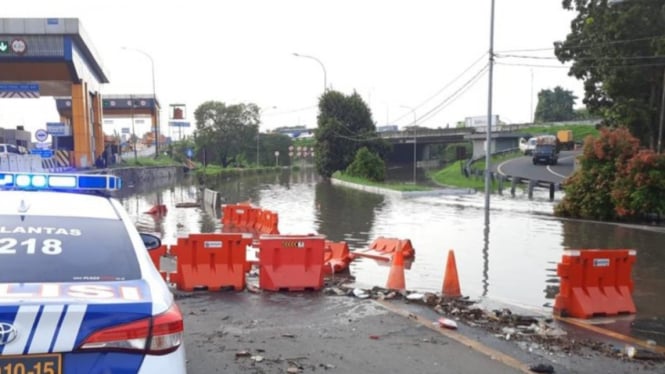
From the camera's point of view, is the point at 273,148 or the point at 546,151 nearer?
the point at 546,151

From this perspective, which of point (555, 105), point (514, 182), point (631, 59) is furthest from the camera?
point (555, 105)

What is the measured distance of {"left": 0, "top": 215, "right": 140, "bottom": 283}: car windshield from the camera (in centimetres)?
335

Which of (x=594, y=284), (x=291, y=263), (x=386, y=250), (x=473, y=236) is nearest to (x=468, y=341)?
(x=594, y=284)

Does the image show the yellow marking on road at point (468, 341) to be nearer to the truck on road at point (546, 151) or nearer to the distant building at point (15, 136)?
the truck on road at point (546, 151)

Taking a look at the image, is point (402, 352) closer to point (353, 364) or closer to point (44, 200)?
point (353, 364)

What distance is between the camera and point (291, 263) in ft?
30.2

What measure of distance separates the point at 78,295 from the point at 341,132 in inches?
2315

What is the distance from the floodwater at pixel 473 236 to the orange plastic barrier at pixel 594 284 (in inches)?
16.3

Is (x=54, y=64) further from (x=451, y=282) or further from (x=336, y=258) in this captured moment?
(x=451, y=282)

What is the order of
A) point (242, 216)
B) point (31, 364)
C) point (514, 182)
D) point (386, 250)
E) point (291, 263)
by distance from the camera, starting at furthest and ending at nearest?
point (514, 182) → point (242, 216) → point (386, 250) → point (291, 263) → point (31, 364)

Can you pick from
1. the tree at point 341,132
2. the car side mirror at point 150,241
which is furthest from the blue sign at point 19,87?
the car side mirror at point 150,241

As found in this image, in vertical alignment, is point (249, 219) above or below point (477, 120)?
below

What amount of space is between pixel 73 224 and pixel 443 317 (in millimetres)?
5023

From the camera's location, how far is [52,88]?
165 ft
